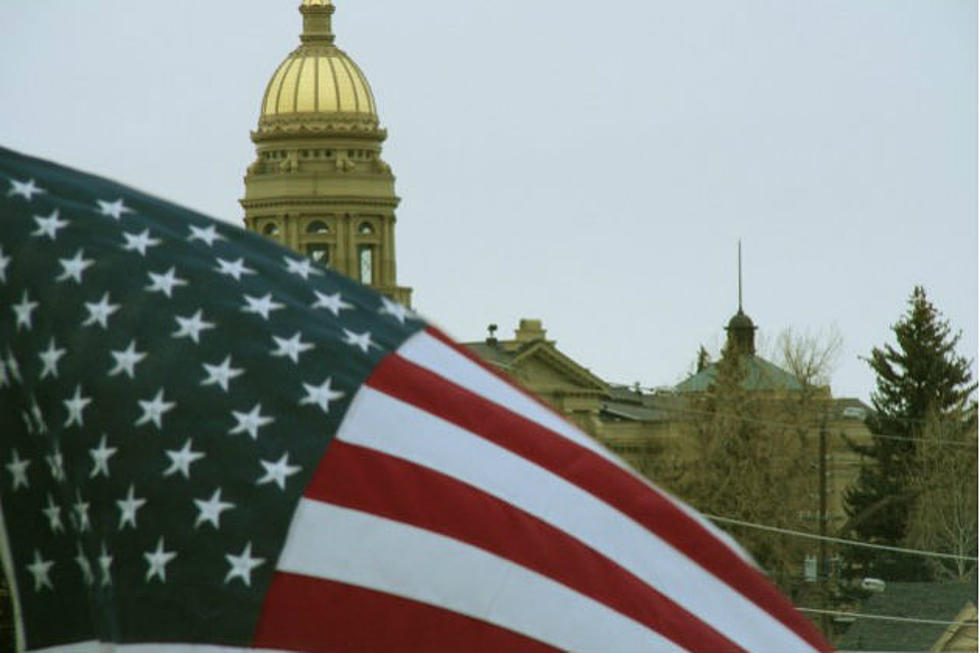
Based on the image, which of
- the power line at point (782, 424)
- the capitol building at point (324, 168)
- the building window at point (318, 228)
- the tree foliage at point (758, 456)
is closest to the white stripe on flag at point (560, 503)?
the tree foliage at point (758, 456)

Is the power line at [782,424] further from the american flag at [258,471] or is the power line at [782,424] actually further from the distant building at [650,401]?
the american flag at [258,471]

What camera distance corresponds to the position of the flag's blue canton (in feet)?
29.0

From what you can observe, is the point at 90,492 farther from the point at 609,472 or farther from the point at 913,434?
the point at 913,434

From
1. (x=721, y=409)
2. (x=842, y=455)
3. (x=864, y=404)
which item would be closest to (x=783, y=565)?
(x=721, y=409)

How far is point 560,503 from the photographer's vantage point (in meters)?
9.66

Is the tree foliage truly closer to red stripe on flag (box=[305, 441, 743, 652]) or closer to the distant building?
the distant building

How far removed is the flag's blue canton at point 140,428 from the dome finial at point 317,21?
136619mm

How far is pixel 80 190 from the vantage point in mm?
9328

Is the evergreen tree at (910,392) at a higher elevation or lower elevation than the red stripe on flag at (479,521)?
higher

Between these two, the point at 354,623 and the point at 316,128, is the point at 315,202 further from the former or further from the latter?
the point at 354,623

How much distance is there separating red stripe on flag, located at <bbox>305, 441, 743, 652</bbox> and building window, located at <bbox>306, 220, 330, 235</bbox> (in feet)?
421

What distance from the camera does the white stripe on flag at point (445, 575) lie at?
9062 mm

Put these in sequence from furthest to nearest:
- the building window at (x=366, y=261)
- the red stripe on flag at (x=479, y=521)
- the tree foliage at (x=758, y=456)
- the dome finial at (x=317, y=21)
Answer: the dome finial at (x=317, y=21) < the building window at (x=366, y=261) < the tree foliage at (x=758, y=456) < the red stripe on flag at (x=479, y=521)

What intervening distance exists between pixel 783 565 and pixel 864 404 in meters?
A: 53.2
